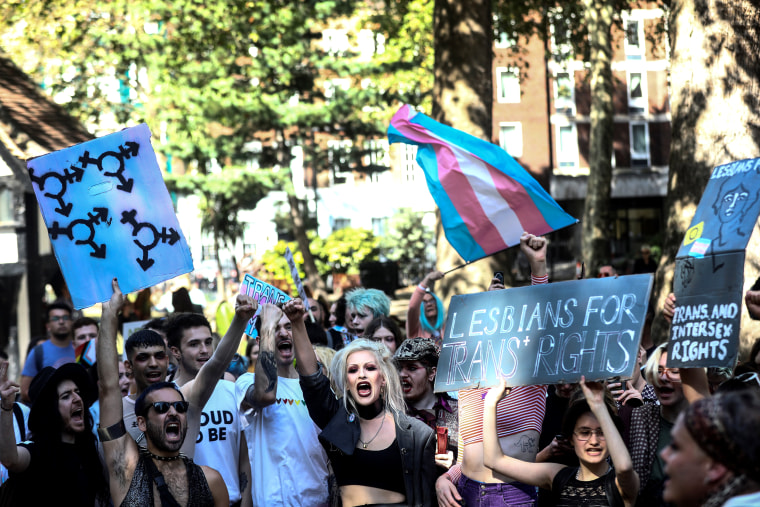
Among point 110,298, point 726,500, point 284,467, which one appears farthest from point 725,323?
point 110,298

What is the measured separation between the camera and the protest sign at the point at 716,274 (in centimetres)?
422

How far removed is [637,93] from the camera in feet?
157

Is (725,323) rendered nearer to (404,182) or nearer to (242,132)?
(242,132)

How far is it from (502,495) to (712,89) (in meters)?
4.31

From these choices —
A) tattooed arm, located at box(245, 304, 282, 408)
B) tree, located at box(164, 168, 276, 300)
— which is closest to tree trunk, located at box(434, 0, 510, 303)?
tattooed arm, located at box(245, 304, 282, 408)

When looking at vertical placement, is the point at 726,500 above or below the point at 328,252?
above

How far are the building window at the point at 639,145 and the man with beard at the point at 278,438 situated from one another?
145ft

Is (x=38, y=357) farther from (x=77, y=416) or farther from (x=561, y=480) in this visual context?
(x=561, y=480)

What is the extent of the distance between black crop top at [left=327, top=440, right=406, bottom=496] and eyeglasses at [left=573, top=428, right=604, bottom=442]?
42.5 inches

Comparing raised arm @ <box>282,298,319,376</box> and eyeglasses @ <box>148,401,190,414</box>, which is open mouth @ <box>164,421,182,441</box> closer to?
eyeglasses @ <box>148,401,190,414</box>

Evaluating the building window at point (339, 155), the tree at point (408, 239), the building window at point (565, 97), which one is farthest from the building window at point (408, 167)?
→ the building window at point (339, 155)

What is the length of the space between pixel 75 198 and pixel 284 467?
77.2 inches

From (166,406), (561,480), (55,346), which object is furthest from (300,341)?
(55,346)

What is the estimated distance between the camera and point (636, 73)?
47.6 metres
